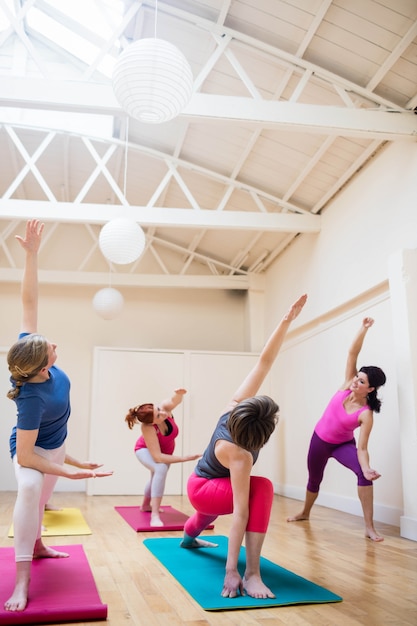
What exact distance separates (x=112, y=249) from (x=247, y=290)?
13.0 feet

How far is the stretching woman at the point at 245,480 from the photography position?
212cm

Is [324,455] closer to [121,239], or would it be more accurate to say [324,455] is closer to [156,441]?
[156,441]

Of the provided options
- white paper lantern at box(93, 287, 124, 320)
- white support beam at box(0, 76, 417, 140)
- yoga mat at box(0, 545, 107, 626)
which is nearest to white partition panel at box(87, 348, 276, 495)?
white paper lantern at box(93, 287, 124, 320)

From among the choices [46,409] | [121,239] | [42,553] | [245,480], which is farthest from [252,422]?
[121,239]

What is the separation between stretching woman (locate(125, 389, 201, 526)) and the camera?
4180 mm

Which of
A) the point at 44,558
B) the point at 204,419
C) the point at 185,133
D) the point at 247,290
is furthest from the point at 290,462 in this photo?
the point at 44,558

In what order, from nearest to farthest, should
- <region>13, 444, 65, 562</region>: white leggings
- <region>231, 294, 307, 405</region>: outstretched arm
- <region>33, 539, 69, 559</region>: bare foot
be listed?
<region>13, 444, 65, 562</region>: white leggings
<region>231, 294, 307, 405</region>: outstretched arm
<region>33, 539, 69, 559</region>: bare foot

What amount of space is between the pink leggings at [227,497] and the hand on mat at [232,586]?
0.62ft

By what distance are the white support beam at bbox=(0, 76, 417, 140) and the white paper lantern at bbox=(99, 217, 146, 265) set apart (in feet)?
3.39

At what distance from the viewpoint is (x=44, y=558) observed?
278cm

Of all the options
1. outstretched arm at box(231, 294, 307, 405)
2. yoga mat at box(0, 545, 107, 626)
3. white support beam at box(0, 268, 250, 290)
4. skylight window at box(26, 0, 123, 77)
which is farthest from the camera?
white support beam at box(0, 268, 250, 290)

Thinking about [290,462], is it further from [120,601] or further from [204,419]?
[120,601]

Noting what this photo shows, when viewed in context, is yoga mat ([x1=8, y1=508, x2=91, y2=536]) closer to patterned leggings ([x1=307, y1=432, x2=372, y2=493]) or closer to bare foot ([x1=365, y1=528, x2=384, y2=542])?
patterned leggings ([x1=307, y1=432, x2=372, y2=493])

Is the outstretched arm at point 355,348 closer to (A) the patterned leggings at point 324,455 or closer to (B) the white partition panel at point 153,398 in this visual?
(A) the patterned leggings at point 324,455
